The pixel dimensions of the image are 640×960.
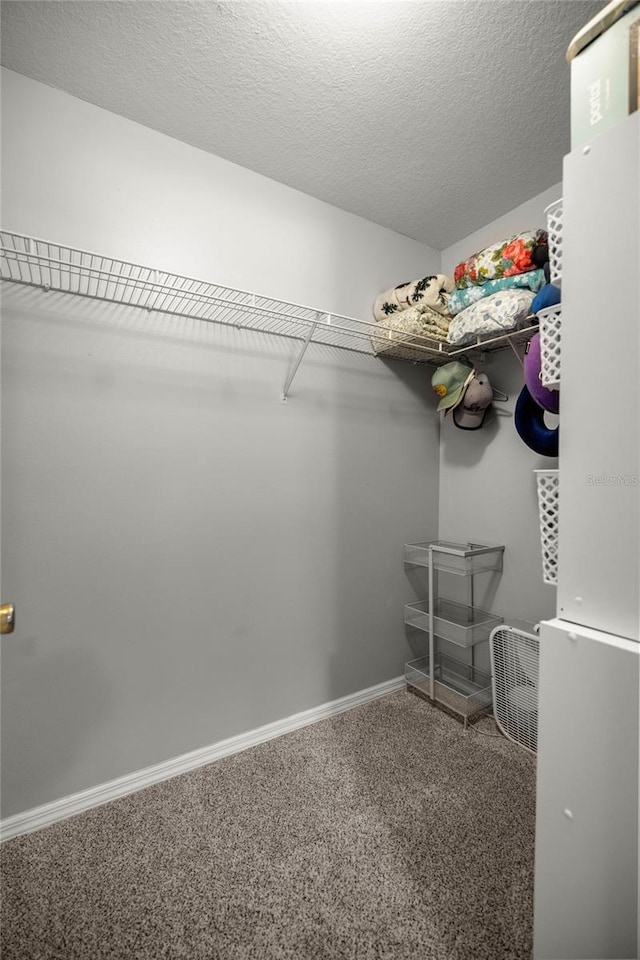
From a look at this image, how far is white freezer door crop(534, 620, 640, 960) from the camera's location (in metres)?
0.69

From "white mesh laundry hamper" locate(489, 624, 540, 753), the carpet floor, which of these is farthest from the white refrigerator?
"white mesh laundry hamper" locate(489, 624, 540, 753)

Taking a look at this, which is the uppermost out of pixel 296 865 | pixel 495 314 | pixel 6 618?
pixel 495 314

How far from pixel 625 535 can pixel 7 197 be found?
1.89 meters

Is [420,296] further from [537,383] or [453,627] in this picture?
[453,627]

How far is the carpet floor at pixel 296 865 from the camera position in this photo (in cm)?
101

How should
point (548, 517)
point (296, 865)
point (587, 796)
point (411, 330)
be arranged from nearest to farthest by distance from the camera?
point (587, 796), point (548, 517), point (296, 865), point (411, 330)

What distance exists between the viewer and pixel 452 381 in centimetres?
199

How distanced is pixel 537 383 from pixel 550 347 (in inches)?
8.0

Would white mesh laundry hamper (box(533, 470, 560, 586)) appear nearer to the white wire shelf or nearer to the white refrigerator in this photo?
the white refrigerator

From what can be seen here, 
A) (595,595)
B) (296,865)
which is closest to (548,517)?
(595,595)

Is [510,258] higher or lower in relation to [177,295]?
higher

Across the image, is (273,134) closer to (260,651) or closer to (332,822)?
(260,651)

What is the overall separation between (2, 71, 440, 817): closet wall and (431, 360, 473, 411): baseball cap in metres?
0.28

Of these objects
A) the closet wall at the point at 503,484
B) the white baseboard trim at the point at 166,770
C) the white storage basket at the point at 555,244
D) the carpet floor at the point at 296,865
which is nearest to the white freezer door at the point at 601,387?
the white storage basket at the point at 555,244
